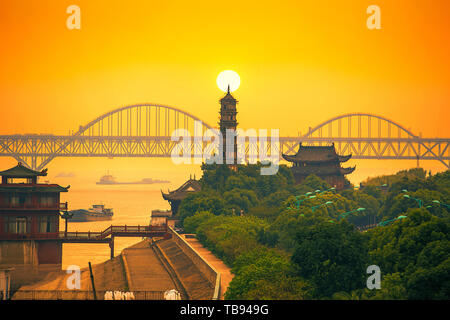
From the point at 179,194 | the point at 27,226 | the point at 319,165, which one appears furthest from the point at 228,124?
the point at 27,226

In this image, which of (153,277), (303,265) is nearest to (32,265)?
(153,277)

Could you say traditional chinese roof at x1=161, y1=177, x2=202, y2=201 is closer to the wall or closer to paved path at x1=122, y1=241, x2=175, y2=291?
paved path at x1=122, y1=241, x2=175, y2=291

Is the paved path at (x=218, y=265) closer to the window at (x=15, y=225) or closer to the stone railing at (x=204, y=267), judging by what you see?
the stone railing at (x=204, y=267)

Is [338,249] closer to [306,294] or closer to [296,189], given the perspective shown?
[306,294]

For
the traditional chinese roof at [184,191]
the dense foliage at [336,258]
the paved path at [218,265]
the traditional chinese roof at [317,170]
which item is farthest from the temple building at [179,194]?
the dense foliage at [336,258]

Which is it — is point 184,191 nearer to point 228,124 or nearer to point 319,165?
point 228,124

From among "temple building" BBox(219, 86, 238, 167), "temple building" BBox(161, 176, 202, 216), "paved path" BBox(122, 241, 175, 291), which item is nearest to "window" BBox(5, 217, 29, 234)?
"paved path" BBox(122, 241, 175, 291)

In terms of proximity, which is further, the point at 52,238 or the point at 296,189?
the point at 296,189
